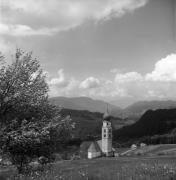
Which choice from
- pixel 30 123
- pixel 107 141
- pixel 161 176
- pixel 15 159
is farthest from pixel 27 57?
pixel 107 141

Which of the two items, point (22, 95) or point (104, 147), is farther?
point (104, 147)

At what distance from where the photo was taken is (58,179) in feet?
28.0

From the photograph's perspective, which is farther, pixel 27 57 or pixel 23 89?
pixel 27 57

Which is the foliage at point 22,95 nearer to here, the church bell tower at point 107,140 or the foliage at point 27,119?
the foliage at point 27,119

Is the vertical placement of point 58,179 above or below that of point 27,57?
below

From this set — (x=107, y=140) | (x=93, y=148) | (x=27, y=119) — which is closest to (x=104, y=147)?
(x=107, y=140)

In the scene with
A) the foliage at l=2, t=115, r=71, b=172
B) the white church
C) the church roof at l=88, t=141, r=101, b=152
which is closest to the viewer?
the foliage at l=2, t=115, r=71, b=172

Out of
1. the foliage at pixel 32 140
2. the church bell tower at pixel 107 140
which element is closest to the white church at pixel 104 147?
the church bell tower at pixel 107 140

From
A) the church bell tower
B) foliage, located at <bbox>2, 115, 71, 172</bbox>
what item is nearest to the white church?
the church bell tower

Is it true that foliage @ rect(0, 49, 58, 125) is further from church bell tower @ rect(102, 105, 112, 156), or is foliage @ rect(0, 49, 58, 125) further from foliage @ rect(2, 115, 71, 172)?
church bell tower @ rect(102, 105, 112, 156)

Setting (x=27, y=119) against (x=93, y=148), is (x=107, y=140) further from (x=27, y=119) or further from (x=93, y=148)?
(x=27, y=119)

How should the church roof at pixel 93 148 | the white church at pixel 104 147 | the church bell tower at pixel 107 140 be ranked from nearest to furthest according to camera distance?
the white church at pixel 104 147 → the church roof at pixel 93 148 → the church bell tower at pixel 107 140

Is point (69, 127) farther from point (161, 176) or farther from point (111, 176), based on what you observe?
point (161, 176)

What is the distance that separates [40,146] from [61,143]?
1919 millimetres
